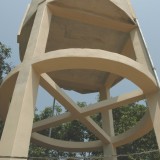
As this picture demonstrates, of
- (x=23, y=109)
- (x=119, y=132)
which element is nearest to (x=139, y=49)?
(x=23, y=109)

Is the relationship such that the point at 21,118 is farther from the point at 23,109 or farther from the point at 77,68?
the point at 77,68

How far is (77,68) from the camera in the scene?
437 inches

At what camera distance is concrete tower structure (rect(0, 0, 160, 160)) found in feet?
31.0

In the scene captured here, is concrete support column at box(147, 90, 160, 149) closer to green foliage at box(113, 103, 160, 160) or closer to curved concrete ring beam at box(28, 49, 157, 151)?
curved concrete ring beam at box(28, 49, 157, 151)

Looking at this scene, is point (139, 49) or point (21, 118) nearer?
point (21, 118)

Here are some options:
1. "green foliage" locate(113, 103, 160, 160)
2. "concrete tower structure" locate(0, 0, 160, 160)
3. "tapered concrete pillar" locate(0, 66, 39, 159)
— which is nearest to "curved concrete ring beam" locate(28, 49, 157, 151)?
"concrete tower structure" locate(0, 0, 160, 160)

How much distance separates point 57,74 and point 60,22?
134 inches

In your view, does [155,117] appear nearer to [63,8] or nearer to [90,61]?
[90,61]

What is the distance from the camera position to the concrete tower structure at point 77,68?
945cm

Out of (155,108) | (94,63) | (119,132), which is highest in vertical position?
(119,132)

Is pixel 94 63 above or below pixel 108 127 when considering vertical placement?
below

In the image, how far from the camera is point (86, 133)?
2414 centimetres

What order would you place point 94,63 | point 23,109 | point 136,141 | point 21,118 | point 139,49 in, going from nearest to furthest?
1. point 21,118
2. point 23,109
3. point 94,63
4. point 139,49
5. point 136,141

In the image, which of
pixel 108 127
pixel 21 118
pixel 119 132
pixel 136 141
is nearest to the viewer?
pixel 21 118
